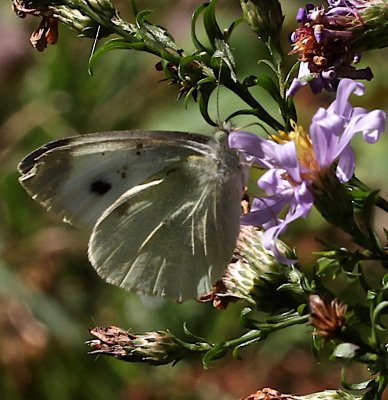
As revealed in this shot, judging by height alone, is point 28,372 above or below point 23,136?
below

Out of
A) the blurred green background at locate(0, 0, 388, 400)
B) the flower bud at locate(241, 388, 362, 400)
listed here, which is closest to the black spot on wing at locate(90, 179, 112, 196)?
the flower bud at locate(241, 388, 362, 400)

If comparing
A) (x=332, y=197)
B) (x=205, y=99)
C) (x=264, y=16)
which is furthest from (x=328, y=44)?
(x=332, y=197)

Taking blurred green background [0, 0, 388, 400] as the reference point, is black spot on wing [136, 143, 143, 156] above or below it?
above

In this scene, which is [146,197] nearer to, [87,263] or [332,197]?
[332,197]

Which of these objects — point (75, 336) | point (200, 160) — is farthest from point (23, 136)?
point (200, 160)

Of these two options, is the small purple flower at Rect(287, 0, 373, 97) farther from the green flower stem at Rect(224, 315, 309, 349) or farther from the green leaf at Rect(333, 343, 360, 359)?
the green leaf at Rect(333, 343, 360, 359)

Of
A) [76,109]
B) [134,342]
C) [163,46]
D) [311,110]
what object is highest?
[163,46]

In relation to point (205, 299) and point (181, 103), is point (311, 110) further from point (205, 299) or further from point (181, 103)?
point (205, 299)
